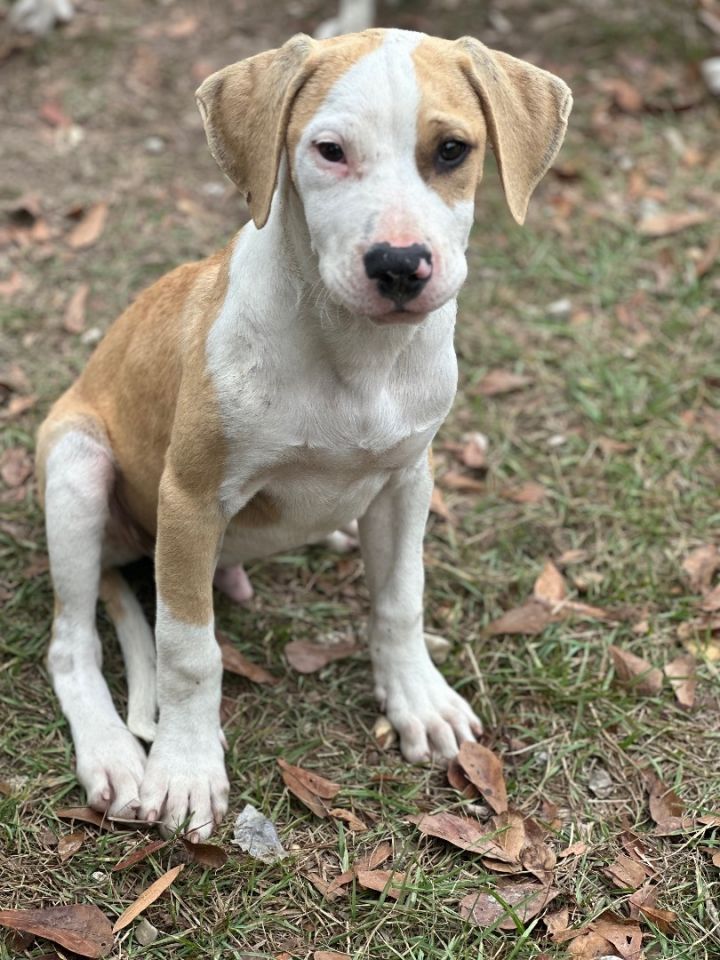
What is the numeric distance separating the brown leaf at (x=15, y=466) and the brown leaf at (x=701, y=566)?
2624 mm

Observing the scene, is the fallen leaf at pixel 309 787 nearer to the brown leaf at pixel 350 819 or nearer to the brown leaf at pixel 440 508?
the brown leaf at pixel 350 819

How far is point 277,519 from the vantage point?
348 cm

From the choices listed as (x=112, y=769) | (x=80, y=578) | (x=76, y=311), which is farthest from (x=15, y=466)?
(x=112, y=769)

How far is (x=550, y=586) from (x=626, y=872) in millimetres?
1277

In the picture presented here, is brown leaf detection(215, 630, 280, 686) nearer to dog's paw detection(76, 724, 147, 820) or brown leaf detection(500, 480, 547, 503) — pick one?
dog's paw detection(76, 724, 147, 820)

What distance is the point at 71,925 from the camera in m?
3.09

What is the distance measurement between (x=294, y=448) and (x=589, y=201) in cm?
387


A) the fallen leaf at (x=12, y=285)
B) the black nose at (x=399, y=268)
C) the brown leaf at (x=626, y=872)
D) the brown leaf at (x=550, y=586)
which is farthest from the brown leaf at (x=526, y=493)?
the fallen leaf at (x=12, y=285)

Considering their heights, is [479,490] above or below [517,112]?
below

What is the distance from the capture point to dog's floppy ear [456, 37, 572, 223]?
2887 mm

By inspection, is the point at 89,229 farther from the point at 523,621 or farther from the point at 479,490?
the point at 523,621

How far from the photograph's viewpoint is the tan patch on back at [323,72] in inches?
107

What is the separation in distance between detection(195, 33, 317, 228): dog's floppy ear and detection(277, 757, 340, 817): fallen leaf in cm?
169

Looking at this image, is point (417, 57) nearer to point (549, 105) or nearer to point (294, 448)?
point (549, 105)
